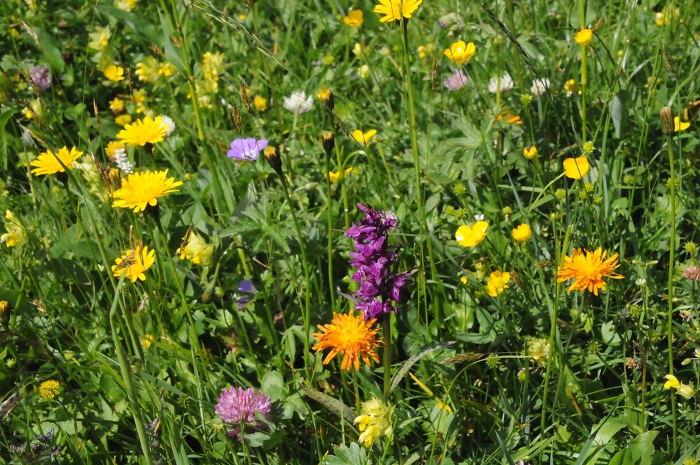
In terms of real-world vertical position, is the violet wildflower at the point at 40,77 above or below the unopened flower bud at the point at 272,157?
below

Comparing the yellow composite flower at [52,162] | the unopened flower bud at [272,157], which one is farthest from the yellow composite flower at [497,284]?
the yellow composite flower at [52,162]

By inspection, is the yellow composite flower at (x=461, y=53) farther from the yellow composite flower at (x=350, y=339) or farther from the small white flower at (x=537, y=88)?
the yellow composite flower at (x=350, y=339)

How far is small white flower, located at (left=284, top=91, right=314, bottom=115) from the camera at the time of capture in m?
2.69

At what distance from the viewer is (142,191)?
165cm

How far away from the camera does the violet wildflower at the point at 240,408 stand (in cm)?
153

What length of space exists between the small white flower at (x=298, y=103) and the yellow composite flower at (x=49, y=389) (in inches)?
51.9

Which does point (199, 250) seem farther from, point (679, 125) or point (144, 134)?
point (679, 125)

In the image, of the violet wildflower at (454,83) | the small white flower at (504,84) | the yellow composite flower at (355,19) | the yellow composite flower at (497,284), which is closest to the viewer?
the yellow composite flower at (497,284)

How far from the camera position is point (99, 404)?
1.86 m

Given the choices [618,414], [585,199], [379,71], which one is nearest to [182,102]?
[379,71]

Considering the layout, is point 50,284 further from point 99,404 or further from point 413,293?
point 413,293

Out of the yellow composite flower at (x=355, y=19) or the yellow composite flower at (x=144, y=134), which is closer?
the yellow composite flower at (x=144, y=134)

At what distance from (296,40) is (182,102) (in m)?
0.55

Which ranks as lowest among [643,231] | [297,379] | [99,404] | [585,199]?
[99,404]
